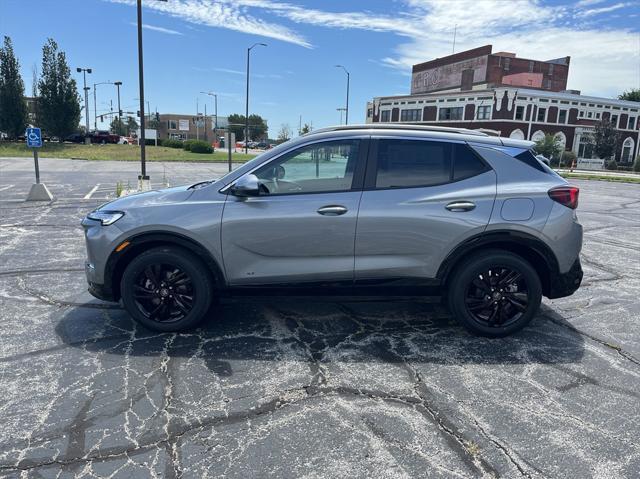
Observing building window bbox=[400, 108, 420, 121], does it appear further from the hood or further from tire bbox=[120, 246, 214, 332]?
tire bbox=[120, 246, 214, 332]

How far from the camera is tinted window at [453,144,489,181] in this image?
164 inches

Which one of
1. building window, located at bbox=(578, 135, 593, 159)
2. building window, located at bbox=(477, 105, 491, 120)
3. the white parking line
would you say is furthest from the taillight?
building window, located at bbox=(578, 135, 593, 159)

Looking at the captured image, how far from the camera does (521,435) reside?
2.92 m

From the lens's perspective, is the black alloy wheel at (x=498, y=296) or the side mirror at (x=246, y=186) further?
the black alloy wheel at (x=498, y=296)

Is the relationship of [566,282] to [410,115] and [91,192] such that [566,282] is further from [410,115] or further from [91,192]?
[410,115]

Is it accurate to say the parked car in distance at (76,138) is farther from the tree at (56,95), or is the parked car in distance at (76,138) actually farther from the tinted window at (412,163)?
the tinted window at (412,163)

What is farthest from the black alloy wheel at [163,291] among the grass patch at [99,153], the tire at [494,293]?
the grass patch at [99,153]

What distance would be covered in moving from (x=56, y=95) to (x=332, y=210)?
170 ft

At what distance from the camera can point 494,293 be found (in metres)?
4.25

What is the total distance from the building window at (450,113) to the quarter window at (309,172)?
65.3 metres

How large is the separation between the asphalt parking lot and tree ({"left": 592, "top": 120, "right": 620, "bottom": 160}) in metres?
62.9

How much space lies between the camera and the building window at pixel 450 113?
213 ft

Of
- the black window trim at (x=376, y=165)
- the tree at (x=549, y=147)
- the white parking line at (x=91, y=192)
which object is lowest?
the white parking line at (x=91, y=192)

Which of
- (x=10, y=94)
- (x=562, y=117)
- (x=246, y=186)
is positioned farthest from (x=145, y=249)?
(x=562, y=117)
